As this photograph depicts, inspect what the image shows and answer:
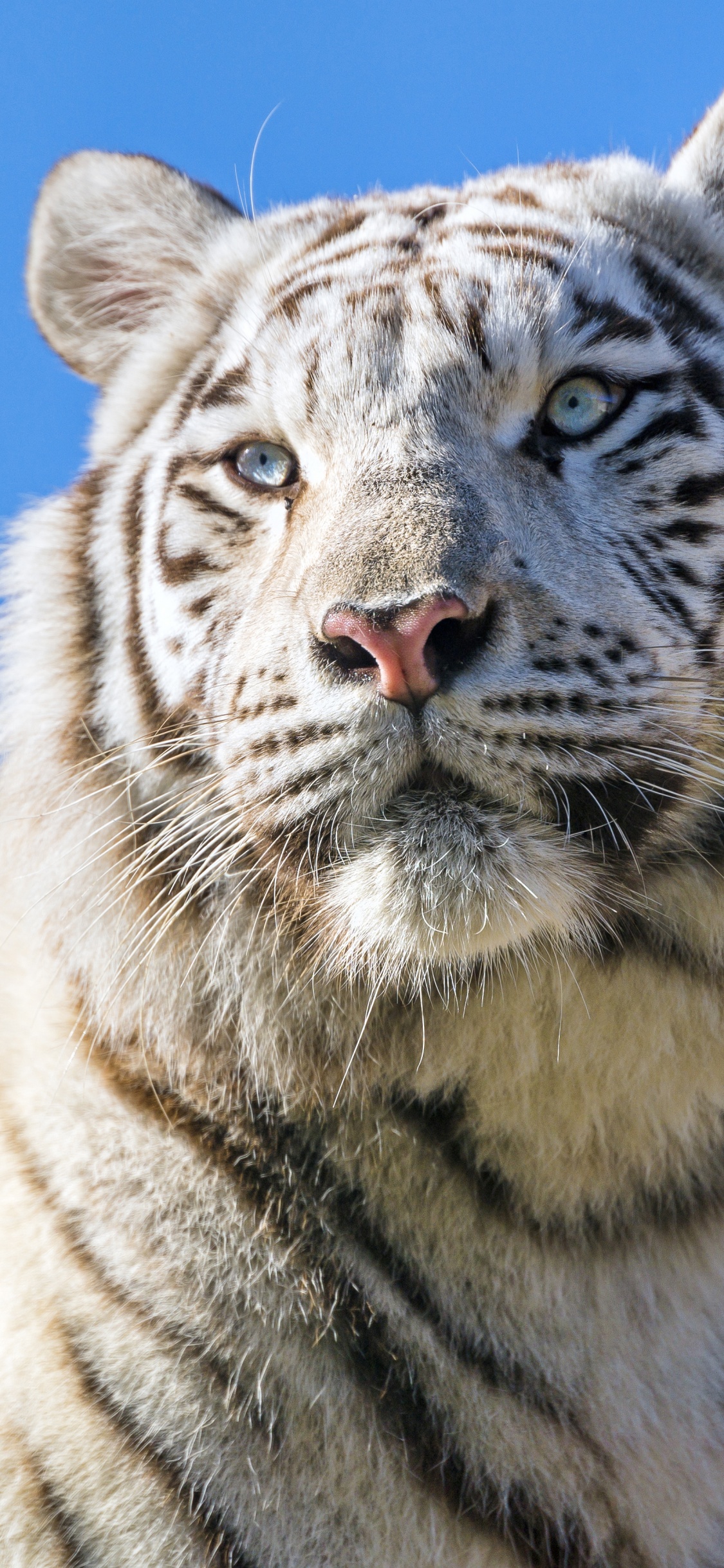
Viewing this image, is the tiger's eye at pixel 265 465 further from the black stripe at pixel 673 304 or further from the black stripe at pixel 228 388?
the black stripe at pixel 673 304

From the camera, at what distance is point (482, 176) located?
2061 mm

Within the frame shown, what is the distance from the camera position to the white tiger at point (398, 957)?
132 cm

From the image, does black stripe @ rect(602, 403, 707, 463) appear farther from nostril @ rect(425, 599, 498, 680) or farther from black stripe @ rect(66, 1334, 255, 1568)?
black stripe @ rect(66, 1334, 255, 1568)

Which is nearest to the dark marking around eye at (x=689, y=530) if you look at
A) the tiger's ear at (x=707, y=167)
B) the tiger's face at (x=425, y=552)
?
the tiger's face at (x=425, y=552)

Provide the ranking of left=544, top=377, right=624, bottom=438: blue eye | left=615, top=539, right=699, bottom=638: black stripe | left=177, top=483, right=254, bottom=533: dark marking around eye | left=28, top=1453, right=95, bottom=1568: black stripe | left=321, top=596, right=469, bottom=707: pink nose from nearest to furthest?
left=321, top=596, right=469, bottom=707: pink nose, left=28, top=1453, right=95, bottom=1568: black stripe, left=615, top=539, right=699, bottom=638: black stripe, left=544, top=377, right=624, bottom=438: blue eye, left=177, top=483, right=254, bottom=533: dark marking around eye

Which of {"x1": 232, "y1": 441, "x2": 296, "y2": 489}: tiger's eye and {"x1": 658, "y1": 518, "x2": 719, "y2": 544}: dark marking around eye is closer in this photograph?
{"x1": 658, "y1": 518, "x2": 719, "y2": 544}: dark marking around eye

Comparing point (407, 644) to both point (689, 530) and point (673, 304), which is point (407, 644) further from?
point (673, 304)

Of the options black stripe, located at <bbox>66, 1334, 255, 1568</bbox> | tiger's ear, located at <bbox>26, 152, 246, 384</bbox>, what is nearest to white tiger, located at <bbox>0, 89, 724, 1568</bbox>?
black stripe, located at <bbox>66, 1334, 255, 1568</bbox>

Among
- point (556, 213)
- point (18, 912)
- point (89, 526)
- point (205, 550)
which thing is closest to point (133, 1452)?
point (18, 912)

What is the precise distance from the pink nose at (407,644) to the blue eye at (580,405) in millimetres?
423

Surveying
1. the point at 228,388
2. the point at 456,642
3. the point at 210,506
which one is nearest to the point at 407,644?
the point at 456,642

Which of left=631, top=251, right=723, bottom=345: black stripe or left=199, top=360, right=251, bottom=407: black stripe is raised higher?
left=199, top=360, right=251, bottom=407: black stripe

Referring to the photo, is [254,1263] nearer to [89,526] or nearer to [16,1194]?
[16,1194]

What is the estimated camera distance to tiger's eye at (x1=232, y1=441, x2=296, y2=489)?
163 cm
